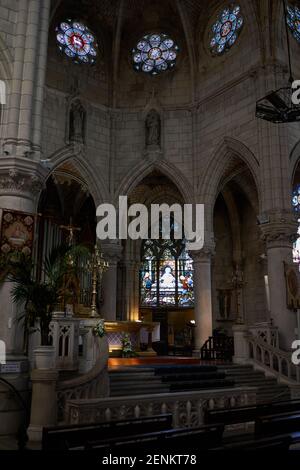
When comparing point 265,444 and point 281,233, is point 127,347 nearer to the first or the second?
point 281,233

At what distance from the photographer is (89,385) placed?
9.53 meters

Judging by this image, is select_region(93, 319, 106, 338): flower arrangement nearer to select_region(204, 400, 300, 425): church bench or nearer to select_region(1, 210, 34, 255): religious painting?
select_region(1, 210, 34, 255): religious painting

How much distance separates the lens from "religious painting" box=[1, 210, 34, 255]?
10.2 m

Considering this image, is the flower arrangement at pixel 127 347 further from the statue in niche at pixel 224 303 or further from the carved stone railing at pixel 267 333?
the statue in niche at pixel 224 303

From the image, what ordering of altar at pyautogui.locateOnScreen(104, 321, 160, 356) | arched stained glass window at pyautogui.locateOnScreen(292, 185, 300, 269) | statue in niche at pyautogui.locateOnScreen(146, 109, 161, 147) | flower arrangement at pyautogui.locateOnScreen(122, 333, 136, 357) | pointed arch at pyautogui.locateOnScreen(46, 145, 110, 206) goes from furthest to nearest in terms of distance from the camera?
arched stained glass window at pyautogui.locateOnScreen(292, 185, 300, 269) → statue in niche at pyautogui.locateOnScreen(146, 109, 161, 147) → pointed arch at pyautogui.locateOnScreen(46, 145, 110, 206) → altar at pyautogui.locateOnScreen(104, 321, 160, 356) → flower arrangement at pyautogui.locateOnScreen(122, 333, 136, 357)

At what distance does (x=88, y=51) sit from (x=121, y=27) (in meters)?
2.02

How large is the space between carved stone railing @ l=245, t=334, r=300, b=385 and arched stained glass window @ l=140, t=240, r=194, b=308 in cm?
1050

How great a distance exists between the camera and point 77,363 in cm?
1125

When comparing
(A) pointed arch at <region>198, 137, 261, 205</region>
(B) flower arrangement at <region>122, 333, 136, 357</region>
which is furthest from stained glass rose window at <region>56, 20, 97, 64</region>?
(B) flower arrangement at <region>122, 333, 136, 357</region>

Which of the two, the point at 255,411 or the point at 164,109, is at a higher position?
the point at 164,109

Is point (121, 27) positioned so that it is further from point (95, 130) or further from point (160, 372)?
point (160, 372)

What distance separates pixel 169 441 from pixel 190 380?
728 centimetres

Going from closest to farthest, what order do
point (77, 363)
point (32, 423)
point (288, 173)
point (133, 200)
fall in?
point (32, 423), point (77, 363), point (288, 173), point (133, 200)
